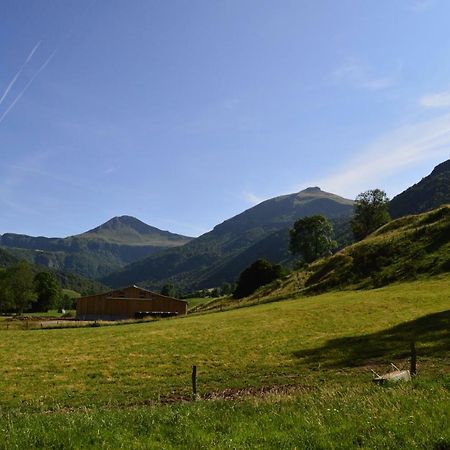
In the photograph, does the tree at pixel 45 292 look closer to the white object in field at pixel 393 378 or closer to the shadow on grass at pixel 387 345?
the shadow on grass at pixel 387 345

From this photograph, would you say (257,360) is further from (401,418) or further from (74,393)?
(401,418)

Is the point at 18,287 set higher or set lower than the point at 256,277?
higher

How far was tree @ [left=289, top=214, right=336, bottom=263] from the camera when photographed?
132 meters

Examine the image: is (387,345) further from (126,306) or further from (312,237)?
(126,306)

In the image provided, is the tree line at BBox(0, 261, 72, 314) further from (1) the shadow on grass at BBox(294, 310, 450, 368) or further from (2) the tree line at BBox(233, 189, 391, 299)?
(1) the shadow on grass at BBox(294, 310, 450, 368)

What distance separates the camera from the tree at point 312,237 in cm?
13225

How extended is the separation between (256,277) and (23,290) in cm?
8668

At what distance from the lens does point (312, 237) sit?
5241 inches

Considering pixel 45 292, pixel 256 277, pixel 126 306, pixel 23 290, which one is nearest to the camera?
pixel 256 277

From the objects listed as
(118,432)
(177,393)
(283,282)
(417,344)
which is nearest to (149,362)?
(177,393)

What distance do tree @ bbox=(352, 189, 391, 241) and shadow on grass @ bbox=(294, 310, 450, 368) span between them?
304 feet

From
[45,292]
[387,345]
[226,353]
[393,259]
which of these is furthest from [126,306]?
[387,345]

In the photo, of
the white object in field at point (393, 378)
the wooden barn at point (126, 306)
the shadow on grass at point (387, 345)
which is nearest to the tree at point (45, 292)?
the wooden barn at point (126, 306)

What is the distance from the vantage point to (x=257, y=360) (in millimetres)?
33625
